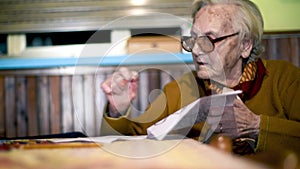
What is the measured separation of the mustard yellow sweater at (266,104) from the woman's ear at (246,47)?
8cm

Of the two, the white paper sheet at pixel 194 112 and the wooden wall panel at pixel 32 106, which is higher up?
the white paper sheet at pixel 194 112

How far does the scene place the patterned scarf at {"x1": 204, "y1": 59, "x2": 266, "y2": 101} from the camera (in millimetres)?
1450

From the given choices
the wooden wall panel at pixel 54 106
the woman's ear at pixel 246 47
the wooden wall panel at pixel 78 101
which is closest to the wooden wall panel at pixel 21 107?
the wooden wall panel at pixel 54 106

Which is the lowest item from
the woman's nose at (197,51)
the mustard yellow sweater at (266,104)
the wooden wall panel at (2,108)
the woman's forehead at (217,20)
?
the wooden wall panel at (2,108)

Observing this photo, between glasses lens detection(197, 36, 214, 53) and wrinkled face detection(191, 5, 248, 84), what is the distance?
13mm

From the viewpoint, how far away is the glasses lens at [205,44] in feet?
4.91

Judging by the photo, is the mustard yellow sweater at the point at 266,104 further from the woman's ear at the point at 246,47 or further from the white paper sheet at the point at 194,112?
the white paper sheet at the point at 194,112

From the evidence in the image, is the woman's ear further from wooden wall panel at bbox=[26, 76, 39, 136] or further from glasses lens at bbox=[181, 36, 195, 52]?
wooden wall panel at bbox=[26, 76, 39, 136]

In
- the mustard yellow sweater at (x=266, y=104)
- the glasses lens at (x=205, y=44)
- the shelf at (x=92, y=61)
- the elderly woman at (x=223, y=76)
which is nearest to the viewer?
the mustard yellow sweater at (x=266, y=104)


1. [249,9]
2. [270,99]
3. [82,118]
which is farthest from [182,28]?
[270,99]

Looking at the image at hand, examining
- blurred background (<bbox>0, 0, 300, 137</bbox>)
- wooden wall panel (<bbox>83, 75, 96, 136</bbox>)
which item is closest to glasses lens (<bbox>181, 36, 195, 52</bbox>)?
blurred background (<bbox>0, 0, 300, 137</bbox>)

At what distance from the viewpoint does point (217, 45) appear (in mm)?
1541

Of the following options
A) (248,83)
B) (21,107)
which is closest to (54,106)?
(21,107)

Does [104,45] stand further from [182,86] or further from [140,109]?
[182,86]
